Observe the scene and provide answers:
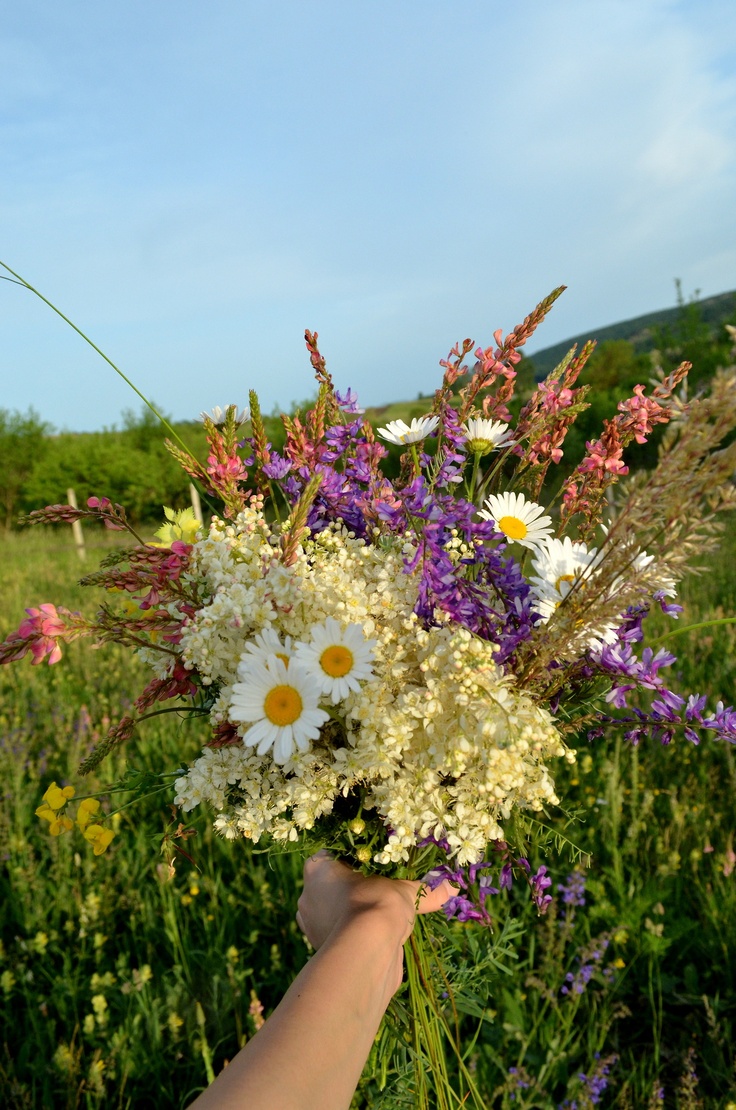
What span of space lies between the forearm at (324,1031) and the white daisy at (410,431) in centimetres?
77

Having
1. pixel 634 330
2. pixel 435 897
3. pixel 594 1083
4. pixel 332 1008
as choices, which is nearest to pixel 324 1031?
pixel 332 1008

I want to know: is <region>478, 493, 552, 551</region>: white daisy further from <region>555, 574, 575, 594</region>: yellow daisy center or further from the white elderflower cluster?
the white elderflower cluster

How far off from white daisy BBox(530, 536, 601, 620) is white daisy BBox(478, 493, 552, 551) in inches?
1.0

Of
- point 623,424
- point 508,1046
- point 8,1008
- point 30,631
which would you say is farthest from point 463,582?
point 8,1008

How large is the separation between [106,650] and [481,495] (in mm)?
4414

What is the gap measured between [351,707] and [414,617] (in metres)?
0.15

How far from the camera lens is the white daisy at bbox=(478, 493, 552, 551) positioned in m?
1.12

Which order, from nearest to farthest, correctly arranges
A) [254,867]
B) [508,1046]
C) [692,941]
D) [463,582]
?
[463,582] < [508,1046] < [692,941] < [254,867]

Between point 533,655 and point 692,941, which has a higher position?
point 533,655

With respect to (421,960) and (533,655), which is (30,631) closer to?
(533,655)

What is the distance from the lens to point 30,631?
101cm

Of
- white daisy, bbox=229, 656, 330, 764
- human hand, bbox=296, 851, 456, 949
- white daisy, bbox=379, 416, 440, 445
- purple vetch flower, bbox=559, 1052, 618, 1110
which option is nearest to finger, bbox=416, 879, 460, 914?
human hand, bbox=296, 851, 456, 949

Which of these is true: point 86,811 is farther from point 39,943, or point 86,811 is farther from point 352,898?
point 39,943

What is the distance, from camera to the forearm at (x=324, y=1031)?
2.82 ft
